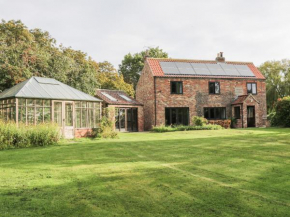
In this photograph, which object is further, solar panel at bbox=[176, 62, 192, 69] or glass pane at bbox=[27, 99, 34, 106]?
solar panel at bbox=[176, 62, 192, 69]

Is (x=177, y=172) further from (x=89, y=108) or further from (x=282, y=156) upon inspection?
(x=89, y=108)

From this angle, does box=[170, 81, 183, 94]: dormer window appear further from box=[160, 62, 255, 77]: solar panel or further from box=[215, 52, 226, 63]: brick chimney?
box=[215, 52, 226, 63]: brick chimney

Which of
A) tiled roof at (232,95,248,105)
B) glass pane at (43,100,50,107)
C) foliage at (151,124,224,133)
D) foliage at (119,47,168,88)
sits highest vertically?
foliage at (119,47,168,88)

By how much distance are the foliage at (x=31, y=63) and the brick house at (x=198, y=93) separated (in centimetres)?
609

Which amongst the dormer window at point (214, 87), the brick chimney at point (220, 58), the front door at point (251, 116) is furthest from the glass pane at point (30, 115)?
the brick chimney at point (220, 58)

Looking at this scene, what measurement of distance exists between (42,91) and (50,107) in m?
1.10

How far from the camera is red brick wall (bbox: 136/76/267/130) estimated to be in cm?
2638

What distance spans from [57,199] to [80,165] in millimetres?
3143

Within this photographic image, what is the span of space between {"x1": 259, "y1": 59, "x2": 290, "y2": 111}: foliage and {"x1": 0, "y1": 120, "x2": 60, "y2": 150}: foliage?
40.4 meters

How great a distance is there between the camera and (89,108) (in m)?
19.1

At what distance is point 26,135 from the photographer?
13.4 meters

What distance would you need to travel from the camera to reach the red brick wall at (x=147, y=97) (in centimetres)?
2658

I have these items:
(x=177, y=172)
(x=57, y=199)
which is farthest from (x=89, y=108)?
(x=57, y=199)

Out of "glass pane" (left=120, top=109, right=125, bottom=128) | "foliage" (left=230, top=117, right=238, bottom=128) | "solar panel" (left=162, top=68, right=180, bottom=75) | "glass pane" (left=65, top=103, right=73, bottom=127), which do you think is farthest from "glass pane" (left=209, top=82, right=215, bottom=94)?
"glass pane" (left=65, top=103, right=73, bottom=127)
